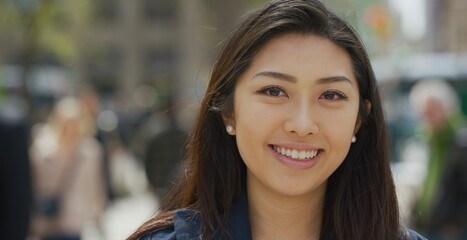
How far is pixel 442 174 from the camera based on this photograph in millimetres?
6484

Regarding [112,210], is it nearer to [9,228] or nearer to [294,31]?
[9,228]

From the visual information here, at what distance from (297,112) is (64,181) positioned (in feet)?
17.8

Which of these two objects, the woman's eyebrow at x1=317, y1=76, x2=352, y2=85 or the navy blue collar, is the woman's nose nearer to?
the woman's eyebrow at x1=317, y1=76, x2=352, y2=85

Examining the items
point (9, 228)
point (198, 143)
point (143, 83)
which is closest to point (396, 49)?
point (9, 228)

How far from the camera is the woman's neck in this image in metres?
2.28

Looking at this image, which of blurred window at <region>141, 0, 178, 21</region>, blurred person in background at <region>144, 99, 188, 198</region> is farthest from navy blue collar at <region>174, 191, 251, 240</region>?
blurred window at <region>141, 0, 178, 21</region>

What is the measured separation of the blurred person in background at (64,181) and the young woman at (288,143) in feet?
15.6

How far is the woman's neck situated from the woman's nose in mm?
207

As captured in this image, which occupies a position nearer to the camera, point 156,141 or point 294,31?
point 294,31

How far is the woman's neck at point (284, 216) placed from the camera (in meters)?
2.28

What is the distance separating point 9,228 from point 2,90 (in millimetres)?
10652

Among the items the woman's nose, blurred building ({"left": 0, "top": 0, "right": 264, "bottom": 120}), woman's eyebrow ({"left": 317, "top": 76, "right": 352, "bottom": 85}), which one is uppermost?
woman's eyebrow ({"left": 317, "top": 76, "right": 352, "bottom": 85})

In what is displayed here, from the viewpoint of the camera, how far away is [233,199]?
235 cm

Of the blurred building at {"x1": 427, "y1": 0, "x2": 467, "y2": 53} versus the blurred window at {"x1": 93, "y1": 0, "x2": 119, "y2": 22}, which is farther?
the blurred window at {"x1": 93, "y1": 0, "x2": 119, "y2": 22}
